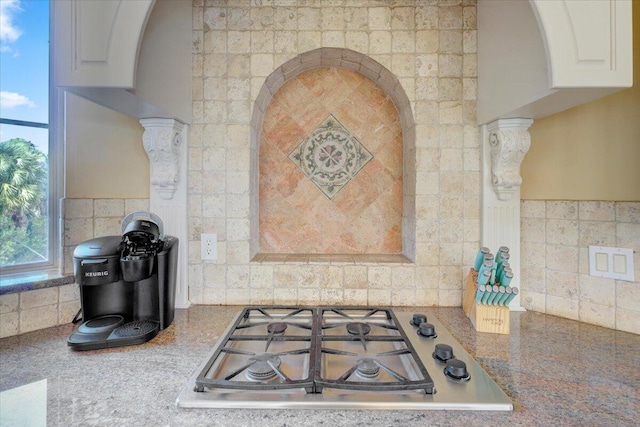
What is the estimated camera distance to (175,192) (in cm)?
141

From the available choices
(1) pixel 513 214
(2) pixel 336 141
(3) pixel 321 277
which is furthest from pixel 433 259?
(2) pixel 336 141

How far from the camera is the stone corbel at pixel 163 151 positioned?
131 cm

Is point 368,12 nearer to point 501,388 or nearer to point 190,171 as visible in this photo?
point 190,171

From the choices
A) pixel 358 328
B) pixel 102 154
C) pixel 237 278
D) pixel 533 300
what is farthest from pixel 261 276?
pixel 533 300

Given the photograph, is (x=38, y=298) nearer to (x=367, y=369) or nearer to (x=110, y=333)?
(x=110, y=333)

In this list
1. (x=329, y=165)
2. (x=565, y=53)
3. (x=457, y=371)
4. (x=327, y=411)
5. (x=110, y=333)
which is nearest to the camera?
(x=327, y=411)

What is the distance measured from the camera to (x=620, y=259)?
118cm

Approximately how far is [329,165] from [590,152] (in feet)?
3.53

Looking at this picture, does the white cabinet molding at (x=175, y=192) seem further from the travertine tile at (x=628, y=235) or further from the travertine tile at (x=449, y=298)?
the travertine tile at (x=628, y=235)

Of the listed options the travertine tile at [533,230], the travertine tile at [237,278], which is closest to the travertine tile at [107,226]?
the travertine tile at [237,278]

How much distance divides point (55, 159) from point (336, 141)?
4.01 ft

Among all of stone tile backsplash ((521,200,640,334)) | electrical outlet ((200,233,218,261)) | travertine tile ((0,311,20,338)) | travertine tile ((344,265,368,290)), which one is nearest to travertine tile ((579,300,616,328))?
stone tile backsplash ((521,200,640,334))

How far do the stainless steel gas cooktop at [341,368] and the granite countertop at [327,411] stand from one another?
0.03 meters

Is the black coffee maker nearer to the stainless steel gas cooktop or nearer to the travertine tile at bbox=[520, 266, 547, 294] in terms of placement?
the stainless steel gas cooktop
